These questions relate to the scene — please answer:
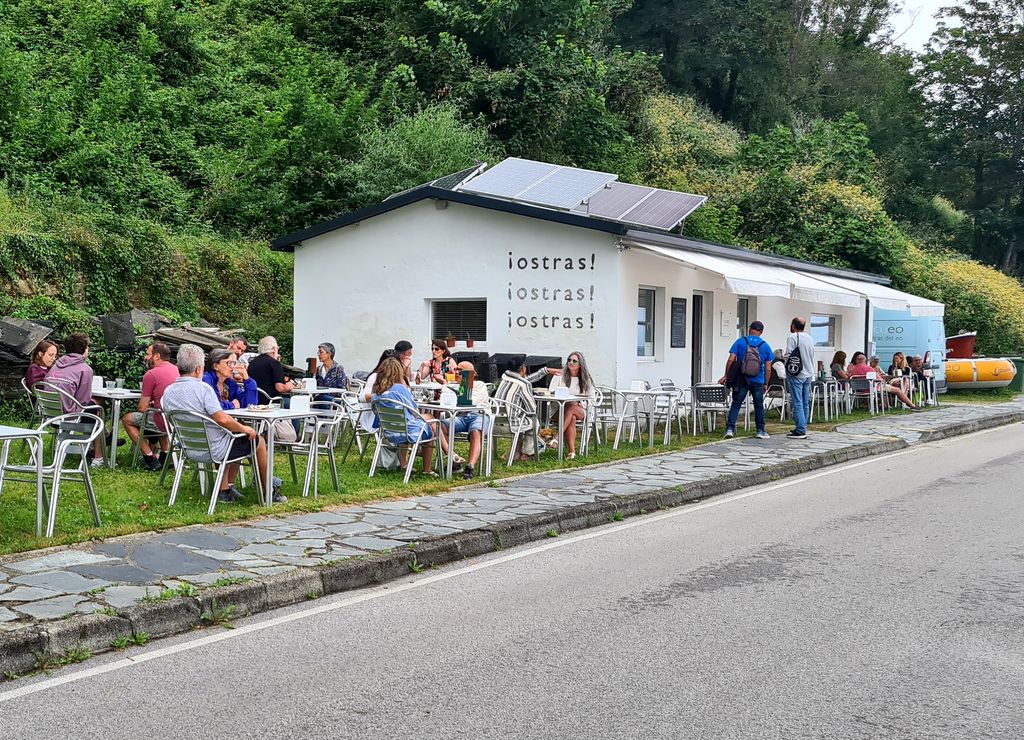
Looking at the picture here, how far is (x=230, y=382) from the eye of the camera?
10109 mm

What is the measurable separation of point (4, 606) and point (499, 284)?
41.4 ft

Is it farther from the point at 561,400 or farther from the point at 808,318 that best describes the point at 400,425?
the point at 808,318

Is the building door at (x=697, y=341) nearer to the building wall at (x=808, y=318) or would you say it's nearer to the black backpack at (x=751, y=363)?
the building wall at (x=808, y=318)

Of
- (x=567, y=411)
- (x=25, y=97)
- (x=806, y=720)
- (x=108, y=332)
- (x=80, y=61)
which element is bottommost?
(x=806, y=720)

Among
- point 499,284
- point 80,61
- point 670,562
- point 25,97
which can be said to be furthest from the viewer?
point 80,61

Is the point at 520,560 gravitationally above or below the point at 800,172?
below

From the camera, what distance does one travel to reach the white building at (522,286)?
16922mm

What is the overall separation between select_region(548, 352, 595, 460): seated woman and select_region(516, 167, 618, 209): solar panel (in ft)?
13.8

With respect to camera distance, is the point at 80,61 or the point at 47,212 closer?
the point at 47,212

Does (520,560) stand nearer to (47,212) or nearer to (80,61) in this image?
(47,212)

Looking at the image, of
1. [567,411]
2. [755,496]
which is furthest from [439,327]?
[755,496]

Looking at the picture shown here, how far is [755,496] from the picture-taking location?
1141 cm

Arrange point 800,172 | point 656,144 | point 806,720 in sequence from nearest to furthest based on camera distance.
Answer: point 806,720 < point 800,172 < point 656,144

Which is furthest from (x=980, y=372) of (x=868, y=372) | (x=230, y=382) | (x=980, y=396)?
(x=230, y=382)
